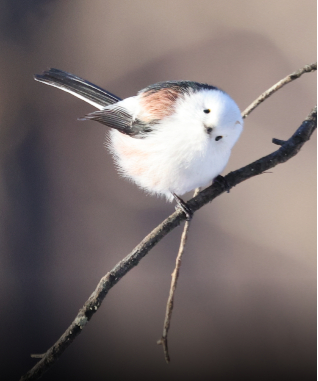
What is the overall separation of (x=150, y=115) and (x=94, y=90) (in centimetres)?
17

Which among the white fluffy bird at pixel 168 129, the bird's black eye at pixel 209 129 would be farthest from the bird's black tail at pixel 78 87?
the bird's black eye at pixel 209 129

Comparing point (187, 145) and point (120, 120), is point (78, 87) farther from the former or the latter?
point (187, 145)

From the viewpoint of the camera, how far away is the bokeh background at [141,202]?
92 centimetres

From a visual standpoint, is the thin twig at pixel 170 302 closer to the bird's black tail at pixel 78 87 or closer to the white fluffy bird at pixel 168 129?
the white fluffy bird at pixel 168 129

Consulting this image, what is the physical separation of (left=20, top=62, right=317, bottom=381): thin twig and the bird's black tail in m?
0.33

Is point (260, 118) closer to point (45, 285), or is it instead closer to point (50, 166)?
point (50, 166)

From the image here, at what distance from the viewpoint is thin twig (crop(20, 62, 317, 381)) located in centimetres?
71

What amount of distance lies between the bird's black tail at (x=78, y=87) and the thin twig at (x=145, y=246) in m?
0.33

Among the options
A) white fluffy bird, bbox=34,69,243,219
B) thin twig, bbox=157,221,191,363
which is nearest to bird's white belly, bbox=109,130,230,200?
white fluffy bird, bbox=34,69,243,219

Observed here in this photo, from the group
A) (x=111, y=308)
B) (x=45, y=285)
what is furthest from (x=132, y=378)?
(x=45, y=285)

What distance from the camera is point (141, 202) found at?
975mm

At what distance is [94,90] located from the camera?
92 centimetres

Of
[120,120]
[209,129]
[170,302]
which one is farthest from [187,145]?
[170,302]

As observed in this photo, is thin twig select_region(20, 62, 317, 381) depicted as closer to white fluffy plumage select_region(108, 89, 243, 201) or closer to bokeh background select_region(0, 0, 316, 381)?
white fluffy plumage select_region(108, 89, 243, 201)
